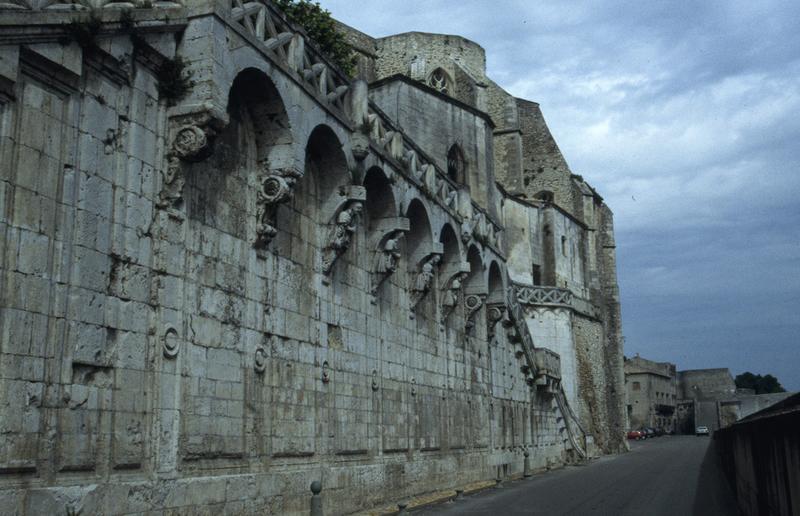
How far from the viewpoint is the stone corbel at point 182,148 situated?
30.6 feet

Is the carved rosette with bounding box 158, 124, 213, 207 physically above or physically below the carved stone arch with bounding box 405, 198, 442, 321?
below

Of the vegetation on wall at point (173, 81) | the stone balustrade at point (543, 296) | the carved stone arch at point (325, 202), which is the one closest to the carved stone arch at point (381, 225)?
the carved stone arch at point (325, 202)

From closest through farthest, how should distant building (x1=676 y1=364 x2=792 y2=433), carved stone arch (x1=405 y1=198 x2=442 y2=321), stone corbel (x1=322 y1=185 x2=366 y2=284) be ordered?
stone corbel (x1=322 y1=185 x2=366 y2=284) < carved stone arch (x1=405 y1=198 x2=442 y2=321) < distant building (x1=676 y1=364 x2=792 y2=433)

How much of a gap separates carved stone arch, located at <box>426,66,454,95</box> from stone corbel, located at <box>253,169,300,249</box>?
103ft

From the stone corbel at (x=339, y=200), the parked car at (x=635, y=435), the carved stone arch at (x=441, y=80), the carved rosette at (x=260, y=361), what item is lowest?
the parked car at (x=635, y=435)

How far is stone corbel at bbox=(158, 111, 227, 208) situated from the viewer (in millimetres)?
9336

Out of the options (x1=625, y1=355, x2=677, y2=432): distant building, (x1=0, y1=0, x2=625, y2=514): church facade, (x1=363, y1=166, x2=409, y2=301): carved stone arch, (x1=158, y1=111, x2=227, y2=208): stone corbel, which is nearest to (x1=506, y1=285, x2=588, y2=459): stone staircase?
(x1=0, y1=0, x2=625, y2=514): church facade

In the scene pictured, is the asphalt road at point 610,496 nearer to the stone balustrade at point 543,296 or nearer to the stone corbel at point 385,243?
the stone corbel at point 385,243

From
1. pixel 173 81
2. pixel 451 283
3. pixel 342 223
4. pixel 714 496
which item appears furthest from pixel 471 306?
pixel 173 81

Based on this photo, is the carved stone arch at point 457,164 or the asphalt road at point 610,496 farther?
the carved stone arch at point 457,164

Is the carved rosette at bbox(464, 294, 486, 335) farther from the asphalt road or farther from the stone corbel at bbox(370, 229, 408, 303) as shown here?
the stone corbel at bbox(370, 229, 408, 303)

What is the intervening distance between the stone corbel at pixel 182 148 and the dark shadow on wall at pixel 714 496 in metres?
10.2

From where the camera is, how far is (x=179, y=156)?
9383mm

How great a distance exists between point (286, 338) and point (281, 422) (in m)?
1.24
